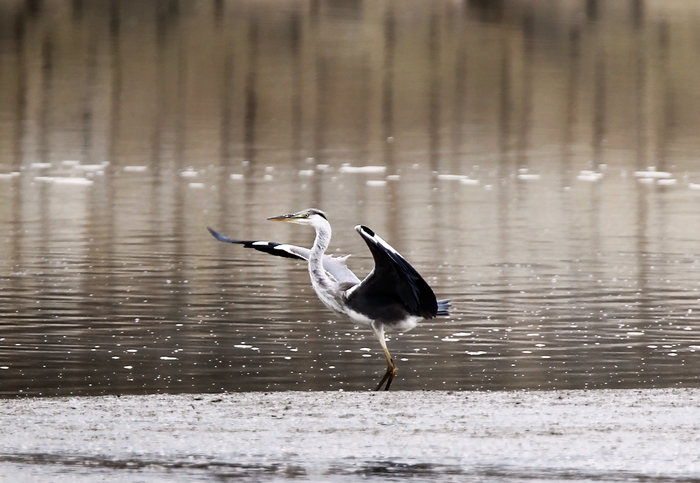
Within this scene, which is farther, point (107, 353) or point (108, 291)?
point (108, 291)

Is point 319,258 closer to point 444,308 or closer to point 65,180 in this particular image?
point 444,308

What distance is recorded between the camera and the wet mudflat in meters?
10.0

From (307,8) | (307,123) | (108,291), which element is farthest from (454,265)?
(307,8)

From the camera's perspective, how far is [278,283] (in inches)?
882

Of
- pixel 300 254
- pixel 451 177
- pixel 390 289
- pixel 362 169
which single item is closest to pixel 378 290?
pixel 390 289

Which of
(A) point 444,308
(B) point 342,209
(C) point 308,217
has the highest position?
(C) point 308,217

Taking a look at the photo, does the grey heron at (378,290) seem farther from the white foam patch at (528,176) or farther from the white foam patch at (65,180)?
the white foam patch at (528,176)

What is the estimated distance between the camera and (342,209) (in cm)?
3788

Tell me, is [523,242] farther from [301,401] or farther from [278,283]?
[301,401]

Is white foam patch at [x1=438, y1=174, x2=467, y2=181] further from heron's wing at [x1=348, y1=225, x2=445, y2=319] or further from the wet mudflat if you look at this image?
the wet mudflat

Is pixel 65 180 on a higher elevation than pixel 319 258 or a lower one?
lower

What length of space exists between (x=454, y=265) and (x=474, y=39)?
114 meters

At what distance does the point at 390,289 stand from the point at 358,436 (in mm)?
3015

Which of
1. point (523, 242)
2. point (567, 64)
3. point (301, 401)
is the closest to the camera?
point (301, 401)
